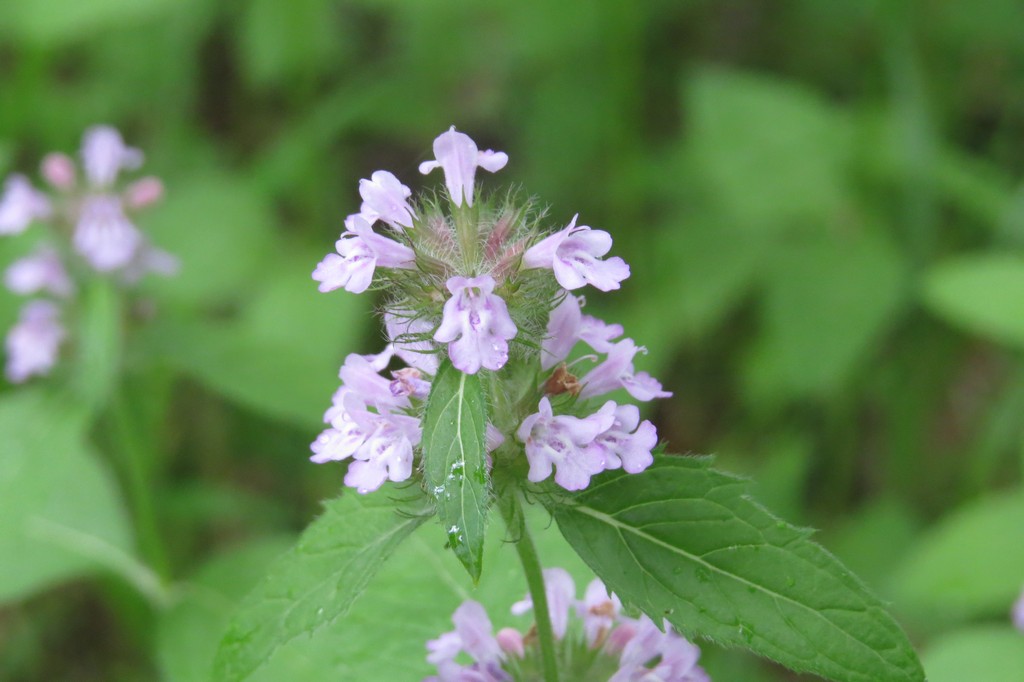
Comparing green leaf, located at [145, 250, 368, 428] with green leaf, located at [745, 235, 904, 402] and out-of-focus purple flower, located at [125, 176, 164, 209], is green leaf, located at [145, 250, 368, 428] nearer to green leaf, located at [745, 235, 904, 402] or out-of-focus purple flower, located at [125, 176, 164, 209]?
out-of-focus purple flower, located at [125, 176, 164, 209]

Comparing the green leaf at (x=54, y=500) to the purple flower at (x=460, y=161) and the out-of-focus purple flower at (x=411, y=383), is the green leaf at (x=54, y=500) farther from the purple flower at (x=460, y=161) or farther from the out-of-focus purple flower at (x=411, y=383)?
the purple flower at (x=460, y=161)

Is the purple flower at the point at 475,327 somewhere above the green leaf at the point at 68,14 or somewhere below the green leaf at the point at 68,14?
below

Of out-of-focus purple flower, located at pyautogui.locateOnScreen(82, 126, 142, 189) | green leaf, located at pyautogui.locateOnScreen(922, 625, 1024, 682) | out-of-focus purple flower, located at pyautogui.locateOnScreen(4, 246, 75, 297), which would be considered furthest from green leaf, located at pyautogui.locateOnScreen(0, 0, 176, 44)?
green leaf, located at pyautogui.locateOnScreen(922, 625, 1024, 682)

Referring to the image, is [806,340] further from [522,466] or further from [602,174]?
[522,466]

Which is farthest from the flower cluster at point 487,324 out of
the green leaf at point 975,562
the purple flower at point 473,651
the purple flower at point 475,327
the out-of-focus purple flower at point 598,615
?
the green leaf at point 975,562

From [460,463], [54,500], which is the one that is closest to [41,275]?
[54,500]
